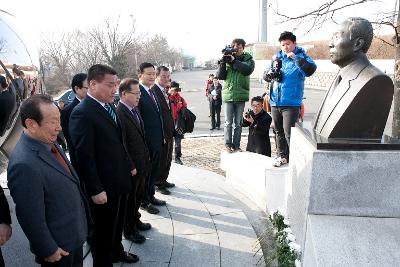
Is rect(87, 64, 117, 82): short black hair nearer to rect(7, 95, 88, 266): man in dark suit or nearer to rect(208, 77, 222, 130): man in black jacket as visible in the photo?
rect(7, 95, 88, 266): man in dark suit

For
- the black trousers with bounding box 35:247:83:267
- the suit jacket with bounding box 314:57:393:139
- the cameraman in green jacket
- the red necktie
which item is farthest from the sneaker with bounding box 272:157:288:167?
the red necktie

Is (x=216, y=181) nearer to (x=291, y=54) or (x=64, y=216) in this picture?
(x=291, y=54)

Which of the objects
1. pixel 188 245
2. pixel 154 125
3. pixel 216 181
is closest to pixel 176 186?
pixel 216 181

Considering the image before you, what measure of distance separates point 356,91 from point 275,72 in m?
1.89

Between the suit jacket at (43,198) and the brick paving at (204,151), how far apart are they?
514cm

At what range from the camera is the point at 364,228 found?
2.72 m

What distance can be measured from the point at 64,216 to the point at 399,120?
5.37 meters

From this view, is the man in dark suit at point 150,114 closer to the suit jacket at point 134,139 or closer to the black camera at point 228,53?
the suit jacket at point 134,139

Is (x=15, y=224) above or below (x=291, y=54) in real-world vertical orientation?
below

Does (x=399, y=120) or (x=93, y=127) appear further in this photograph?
(x=399, y=120)

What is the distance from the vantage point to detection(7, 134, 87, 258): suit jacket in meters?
2.10

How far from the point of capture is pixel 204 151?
30.2 feet

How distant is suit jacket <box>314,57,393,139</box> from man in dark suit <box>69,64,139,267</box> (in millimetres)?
1853

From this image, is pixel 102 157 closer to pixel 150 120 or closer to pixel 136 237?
pixel 136 237
